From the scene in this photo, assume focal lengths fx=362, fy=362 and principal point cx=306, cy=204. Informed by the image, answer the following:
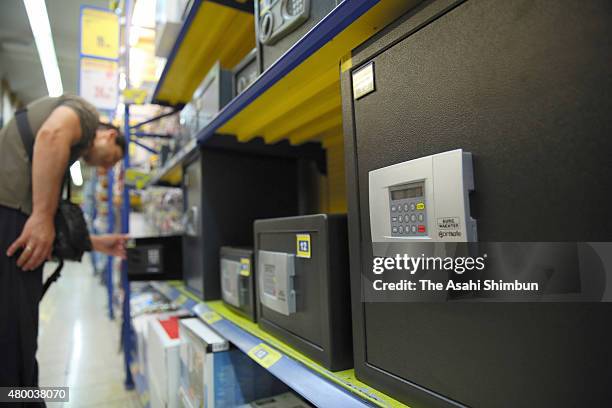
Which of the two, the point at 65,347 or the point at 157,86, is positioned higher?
the point at 157,86

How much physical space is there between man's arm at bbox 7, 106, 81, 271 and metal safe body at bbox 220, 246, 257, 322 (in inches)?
29.2

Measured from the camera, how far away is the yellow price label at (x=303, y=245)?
915 mm

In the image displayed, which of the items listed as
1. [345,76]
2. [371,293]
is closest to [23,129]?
[345,76]

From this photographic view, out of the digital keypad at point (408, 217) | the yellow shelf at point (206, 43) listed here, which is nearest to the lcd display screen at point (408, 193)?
the digital keypad at point (408, 217)

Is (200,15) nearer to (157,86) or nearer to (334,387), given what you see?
(157,86)

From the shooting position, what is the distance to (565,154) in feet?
1.44

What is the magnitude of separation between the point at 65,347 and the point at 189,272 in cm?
267

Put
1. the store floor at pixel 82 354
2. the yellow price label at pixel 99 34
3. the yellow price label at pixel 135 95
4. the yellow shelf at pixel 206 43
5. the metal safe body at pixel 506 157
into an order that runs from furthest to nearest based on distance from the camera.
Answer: the yellow price label at pixel 99 34
the yellow price label at pixel 135 95
the store floor at pixel 82 354
the yellow shelf at pixel 206 43
the metal safe body at pixel 506 157

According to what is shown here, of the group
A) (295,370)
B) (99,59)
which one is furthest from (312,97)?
(99,59)

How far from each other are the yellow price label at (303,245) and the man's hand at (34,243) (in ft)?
3.75

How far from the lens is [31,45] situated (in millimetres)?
7016

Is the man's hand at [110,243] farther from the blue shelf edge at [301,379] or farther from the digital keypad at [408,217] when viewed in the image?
the digital keypad at [408,217]

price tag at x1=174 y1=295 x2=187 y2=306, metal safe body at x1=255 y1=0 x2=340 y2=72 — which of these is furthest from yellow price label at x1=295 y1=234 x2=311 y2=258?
price tag at x1=174 y1=295 x2=187 y2=306

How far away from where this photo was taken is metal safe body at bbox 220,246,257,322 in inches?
49.7
